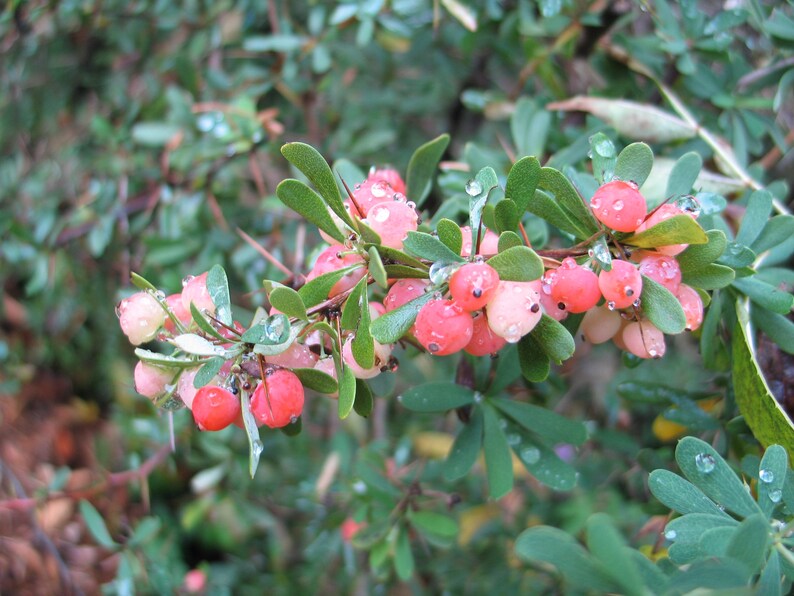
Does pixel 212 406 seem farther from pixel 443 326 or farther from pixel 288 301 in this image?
pixel 443 326

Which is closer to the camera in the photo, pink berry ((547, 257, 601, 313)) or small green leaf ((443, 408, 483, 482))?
pink berry ((547, 257, 601, 313))

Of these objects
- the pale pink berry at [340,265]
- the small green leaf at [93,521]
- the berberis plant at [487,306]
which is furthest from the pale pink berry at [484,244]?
the small green leaf at [93,521]

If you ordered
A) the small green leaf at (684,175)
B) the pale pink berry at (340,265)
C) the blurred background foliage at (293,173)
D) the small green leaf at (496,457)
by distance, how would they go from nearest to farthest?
1. the pale pink berry at (340,265)
2. the small green leaf at (684,175)
3. the small green leaf at (496,457)
4. the blurred background foliage at (293,173)

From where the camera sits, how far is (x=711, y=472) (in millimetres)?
692

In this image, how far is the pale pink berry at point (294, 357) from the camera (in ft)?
2.21

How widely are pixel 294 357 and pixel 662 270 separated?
39cm

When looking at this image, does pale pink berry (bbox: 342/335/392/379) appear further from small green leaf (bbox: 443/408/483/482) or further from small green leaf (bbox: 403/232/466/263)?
small green leaf (bbox: 443/408/483/482)

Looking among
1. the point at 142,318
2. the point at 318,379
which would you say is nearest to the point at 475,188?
the point at 318,379

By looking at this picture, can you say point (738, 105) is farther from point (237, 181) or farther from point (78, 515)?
point (78, 515)

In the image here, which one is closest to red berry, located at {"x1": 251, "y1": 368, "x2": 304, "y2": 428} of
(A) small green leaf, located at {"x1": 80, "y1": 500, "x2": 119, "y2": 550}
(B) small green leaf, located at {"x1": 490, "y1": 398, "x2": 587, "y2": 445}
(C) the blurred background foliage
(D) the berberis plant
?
(D) the berberis plant

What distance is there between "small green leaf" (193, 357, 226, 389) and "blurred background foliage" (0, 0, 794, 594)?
0.56m

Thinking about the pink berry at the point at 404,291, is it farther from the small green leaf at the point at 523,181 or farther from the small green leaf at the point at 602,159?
the small green leaf at the point at 602,159

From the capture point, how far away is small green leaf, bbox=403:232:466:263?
1.98 ft

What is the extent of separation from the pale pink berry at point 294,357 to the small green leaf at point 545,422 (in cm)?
38
